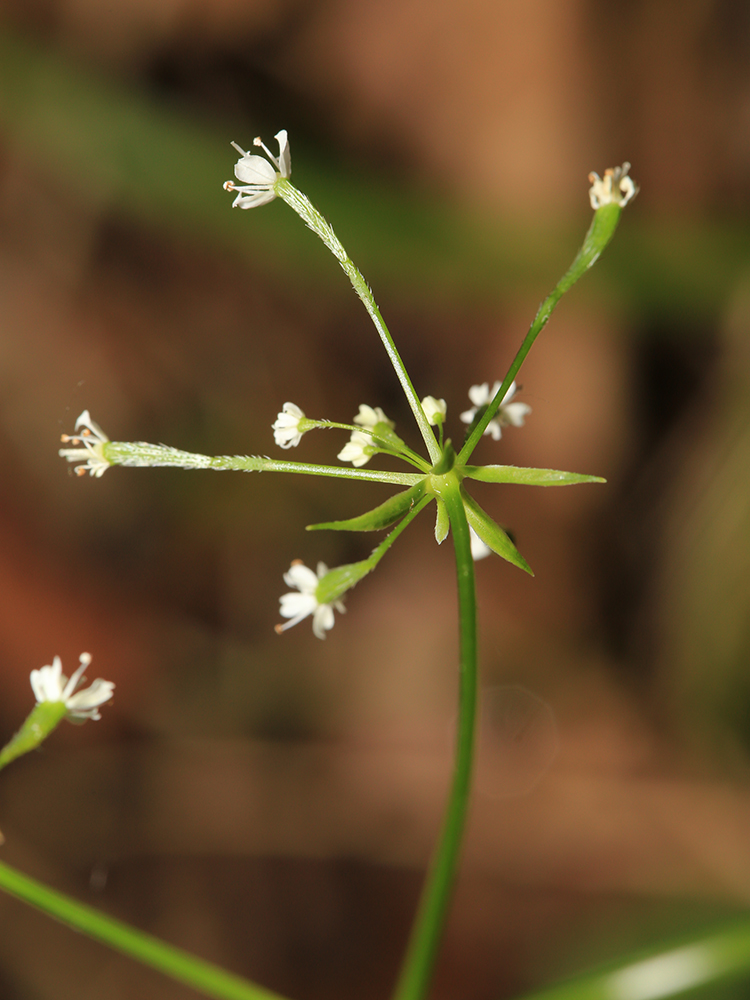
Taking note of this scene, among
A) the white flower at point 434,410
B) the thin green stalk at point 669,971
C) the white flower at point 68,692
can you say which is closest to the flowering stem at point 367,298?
the white flower at point 434,410

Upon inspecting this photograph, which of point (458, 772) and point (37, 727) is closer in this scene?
point (458, 772)

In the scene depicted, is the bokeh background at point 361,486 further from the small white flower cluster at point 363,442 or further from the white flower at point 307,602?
the white flower at point 307,602

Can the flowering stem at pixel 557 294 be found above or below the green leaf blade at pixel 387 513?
above

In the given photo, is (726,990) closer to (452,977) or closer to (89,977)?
(452,977)

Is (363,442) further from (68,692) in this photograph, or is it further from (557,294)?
(68,692)

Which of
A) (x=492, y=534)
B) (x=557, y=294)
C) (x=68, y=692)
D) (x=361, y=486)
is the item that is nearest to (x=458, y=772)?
(x=492, y=534)

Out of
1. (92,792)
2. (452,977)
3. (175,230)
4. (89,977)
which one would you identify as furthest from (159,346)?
(452,977)
